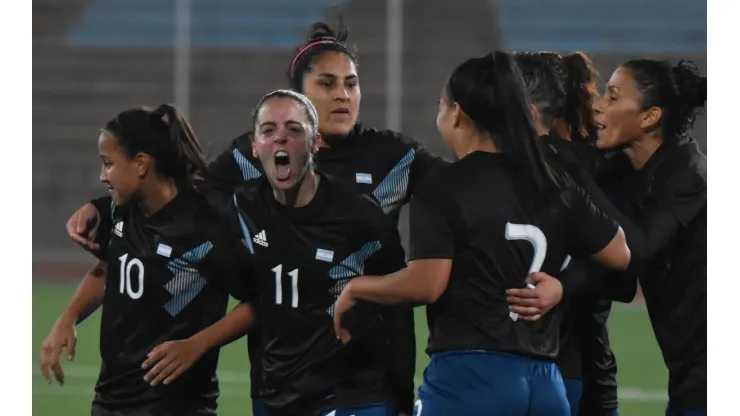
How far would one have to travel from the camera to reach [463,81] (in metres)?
2.58

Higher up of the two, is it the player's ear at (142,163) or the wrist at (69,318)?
the player's ear at (142,163)

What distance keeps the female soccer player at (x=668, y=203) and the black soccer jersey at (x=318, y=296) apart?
0.64m

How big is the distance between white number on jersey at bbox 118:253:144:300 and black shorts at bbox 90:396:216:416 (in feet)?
1.02

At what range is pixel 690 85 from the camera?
3.15m

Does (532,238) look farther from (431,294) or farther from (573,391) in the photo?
(573,391)

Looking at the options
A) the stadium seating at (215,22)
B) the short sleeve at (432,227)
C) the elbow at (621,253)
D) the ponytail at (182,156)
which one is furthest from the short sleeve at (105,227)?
the stadium seating at (215,22)

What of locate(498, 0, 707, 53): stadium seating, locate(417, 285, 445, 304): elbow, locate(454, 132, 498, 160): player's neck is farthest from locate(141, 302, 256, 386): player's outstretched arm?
locate(498, 0, 707, 53): stadium seating

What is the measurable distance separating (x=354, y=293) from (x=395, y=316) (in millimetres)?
459

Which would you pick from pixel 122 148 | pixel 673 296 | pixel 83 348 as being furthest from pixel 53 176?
pixel 673 296

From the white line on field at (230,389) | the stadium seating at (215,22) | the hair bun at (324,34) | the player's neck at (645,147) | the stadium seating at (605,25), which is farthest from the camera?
the stadium seating at (215,22)

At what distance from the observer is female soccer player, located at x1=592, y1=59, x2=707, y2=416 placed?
9.66ft

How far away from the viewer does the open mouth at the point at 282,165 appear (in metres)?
2.85

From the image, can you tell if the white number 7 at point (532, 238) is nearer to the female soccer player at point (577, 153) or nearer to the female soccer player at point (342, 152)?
the female soccer player at point (577, 153)
